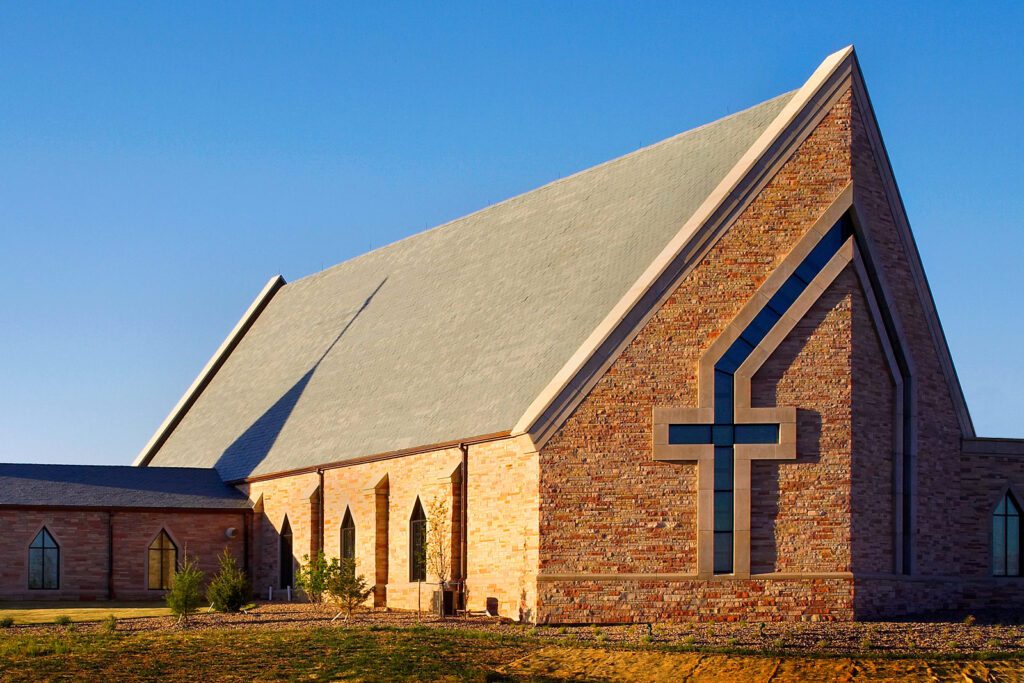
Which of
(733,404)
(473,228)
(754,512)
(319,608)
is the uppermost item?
(473,228)

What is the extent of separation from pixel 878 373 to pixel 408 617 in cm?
1180

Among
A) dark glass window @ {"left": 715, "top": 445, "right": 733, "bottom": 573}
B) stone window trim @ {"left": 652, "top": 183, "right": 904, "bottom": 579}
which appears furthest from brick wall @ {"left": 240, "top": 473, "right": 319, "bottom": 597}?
dark glass window @ {"left": 715, "top": 445, "right": 733, "bottom": 573}

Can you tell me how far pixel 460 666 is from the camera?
87.2ft

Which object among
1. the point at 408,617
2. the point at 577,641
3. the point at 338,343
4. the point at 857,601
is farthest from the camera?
the point at 338,343

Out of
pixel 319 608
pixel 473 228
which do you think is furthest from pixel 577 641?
pixel 473 228

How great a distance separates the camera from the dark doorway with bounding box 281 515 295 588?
47.2m

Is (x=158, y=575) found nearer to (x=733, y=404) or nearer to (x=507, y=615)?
(x=507, y=615)

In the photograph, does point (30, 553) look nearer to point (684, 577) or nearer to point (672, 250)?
point (684, 577)

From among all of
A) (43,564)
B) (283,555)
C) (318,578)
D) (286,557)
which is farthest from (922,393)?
(43,564)

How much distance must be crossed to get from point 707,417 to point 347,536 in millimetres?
Result: 14241

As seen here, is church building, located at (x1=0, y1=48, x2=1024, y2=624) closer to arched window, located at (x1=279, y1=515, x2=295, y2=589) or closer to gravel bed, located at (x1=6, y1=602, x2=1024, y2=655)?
gravel bed, located at (x1=6, y1=602, x2=1024, y2=655)

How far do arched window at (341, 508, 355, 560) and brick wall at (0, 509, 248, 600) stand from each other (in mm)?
7148

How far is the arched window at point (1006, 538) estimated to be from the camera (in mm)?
36938

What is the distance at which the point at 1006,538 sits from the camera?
37125 mm
